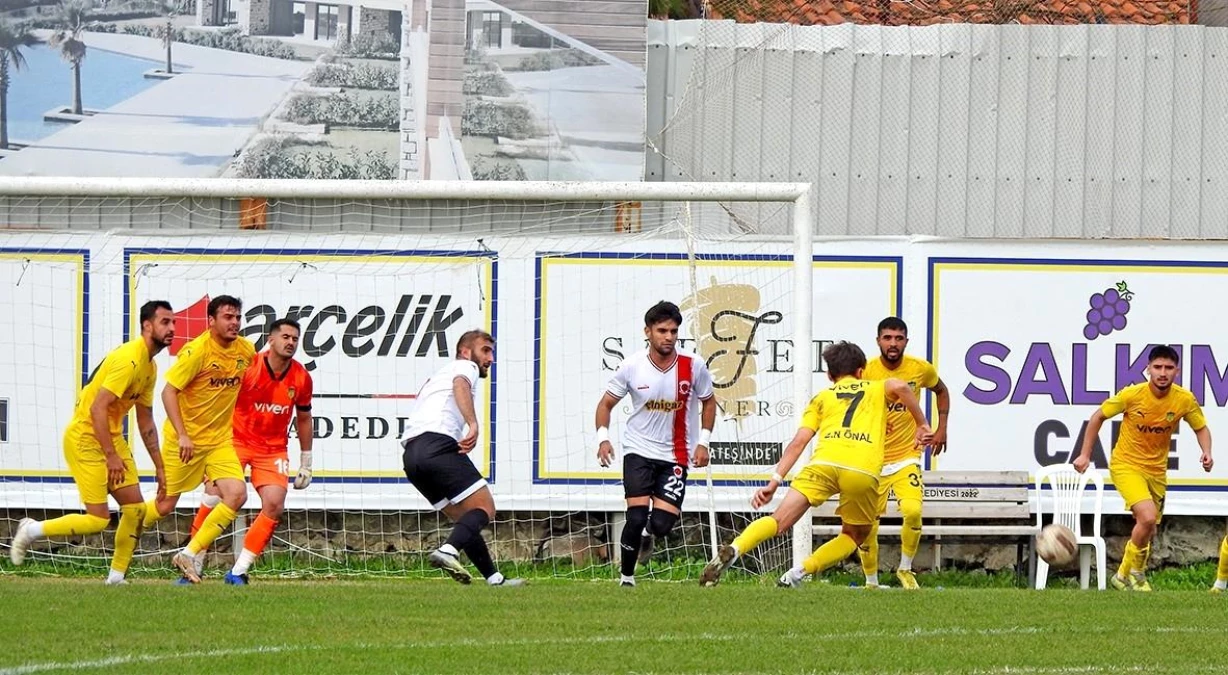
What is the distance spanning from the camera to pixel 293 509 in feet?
49.1

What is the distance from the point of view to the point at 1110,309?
15.2 metres

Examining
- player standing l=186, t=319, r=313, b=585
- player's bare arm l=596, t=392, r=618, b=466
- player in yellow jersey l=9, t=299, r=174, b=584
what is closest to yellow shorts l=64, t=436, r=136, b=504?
player in yellow jersey l=9, t=299, r=174, b=584

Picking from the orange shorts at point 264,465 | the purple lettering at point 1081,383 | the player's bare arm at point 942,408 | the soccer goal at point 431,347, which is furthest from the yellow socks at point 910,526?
the orange shorts at point 264,465

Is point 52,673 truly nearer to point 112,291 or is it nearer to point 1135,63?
point 112,291

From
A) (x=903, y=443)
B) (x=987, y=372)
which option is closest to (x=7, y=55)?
(x=903, y=443)

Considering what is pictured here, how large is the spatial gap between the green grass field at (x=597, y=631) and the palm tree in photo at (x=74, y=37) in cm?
673

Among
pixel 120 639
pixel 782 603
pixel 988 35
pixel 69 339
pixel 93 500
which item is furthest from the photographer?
pixel 988 35

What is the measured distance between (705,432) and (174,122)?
7064mm

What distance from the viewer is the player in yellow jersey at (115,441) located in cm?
1163

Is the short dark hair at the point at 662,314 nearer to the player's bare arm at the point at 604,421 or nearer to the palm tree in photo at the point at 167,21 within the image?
the player's bare arm at the point at 604,421

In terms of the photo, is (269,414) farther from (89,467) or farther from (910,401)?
(910,401)

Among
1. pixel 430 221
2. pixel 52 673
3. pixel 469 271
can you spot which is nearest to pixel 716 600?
pixel 52 673

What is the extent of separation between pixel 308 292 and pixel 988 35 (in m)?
7.03

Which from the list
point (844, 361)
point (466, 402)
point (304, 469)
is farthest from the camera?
point (304, 469)
